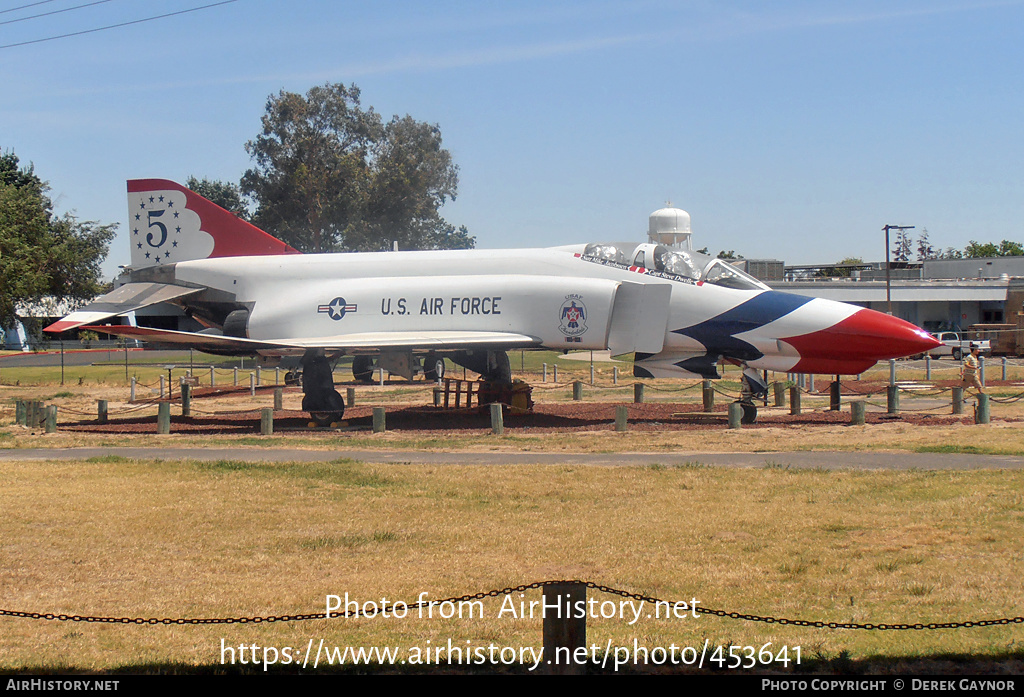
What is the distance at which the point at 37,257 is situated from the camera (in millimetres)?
31703

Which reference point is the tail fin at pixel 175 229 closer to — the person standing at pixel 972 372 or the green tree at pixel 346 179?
the person standing at pixel 972 372

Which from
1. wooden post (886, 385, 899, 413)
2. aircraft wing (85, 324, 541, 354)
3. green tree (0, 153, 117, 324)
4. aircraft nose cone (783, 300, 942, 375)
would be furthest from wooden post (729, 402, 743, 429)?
green tree (0, 153, 117, 324)

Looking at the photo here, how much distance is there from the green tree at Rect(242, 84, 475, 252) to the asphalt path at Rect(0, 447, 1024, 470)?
50262mm

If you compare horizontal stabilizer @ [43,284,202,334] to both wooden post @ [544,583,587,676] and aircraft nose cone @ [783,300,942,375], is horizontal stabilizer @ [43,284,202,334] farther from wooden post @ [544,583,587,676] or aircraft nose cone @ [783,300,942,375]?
wooden post @ [544,583,587,676]

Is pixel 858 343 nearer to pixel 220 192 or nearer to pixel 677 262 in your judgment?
pixel 677 262

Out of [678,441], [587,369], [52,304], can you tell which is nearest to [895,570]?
[678,441]

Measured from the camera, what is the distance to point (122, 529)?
32.9 ft

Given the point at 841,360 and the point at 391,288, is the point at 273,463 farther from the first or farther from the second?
the point at 841,360

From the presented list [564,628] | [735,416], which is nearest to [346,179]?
[735,416]

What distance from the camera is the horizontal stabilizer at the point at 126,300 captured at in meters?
20.5

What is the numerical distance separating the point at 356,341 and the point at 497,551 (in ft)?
39.4

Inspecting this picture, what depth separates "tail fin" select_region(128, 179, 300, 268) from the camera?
23188 millimetres

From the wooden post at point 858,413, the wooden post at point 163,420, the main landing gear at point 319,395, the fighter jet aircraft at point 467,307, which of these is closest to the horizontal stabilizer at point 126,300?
the fighter jet aircraft at point 467,307

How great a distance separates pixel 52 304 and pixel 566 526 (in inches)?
1466
